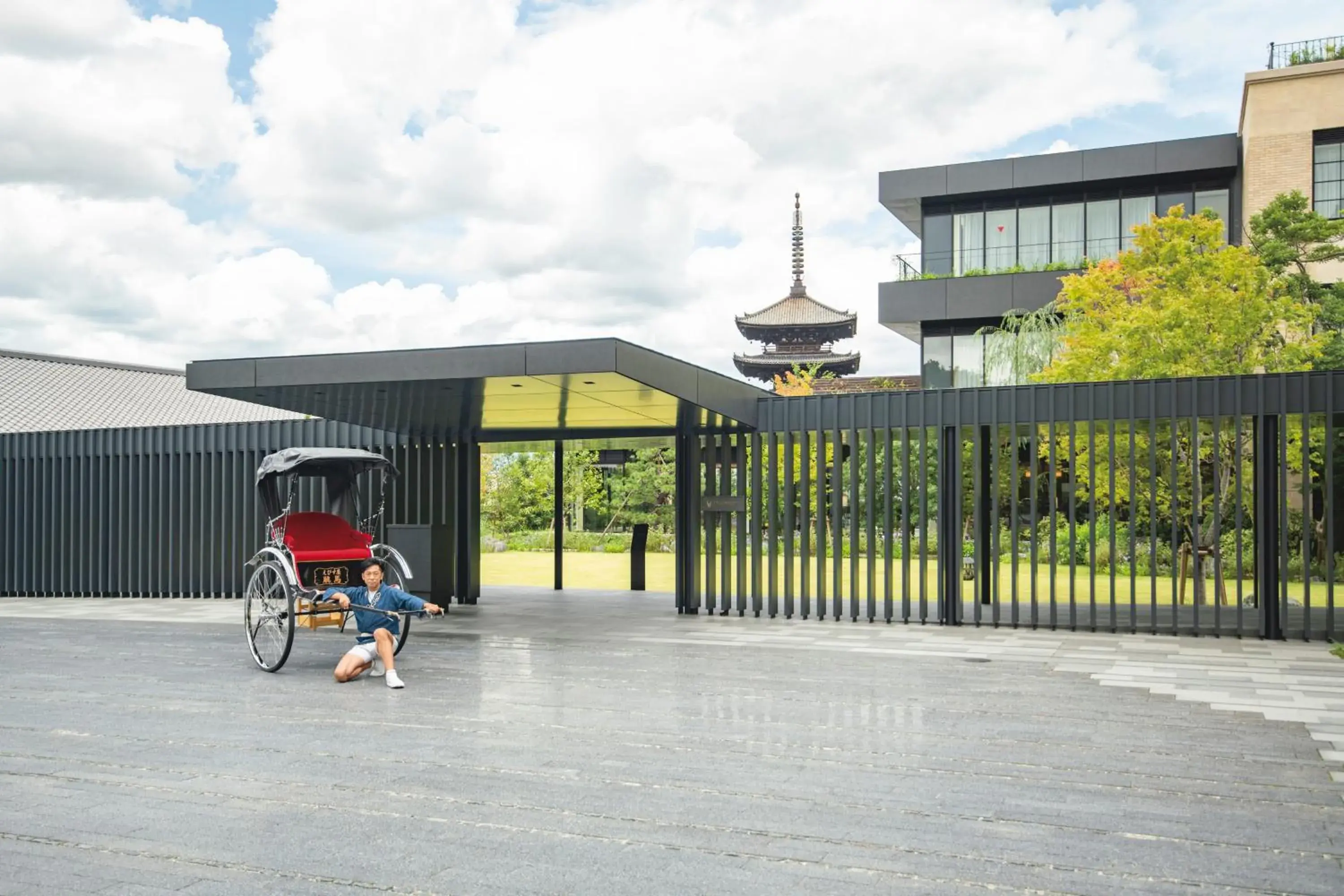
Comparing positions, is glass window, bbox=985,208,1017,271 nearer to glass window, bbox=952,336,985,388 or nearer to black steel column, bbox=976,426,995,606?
glass window, bbox=952,336,985,388

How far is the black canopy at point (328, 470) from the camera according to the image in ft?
41.6

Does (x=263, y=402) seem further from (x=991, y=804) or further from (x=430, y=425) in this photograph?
(x=991, y=804)

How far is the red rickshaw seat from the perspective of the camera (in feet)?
39.9

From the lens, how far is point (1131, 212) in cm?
3569

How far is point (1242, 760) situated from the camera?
717 centimetres

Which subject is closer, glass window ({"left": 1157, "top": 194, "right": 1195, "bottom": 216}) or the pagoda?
glass window ({"left": 1157, "top": 194, "right": 1195, "bottom": 216})

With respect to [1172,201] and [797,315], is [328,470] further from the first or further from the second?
[797,315]

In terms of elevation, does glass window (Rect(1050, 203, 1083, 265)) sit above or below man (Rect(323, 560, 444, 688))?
above

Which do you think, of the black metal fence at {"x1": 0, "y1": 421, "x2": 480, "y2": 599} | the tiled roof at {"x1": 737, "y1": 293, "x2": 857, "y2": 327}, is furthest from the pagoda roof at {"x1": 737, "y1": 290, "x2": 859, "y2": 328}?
the black metal fence at {"x1": 0, "y1": 421, "x2": 480, "y2": 599}

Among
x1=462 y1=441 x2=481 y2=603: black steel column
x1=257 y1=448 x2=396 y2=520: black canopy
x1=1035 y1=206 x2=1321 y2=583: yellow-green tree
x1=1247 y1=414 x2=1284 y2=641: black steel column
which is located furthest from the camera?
x1=1035 y1=206 x2=1321 y2=583: yellow-green tree

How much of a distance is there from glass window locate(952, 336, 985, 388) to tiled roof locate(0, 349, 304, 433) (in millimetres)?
20402

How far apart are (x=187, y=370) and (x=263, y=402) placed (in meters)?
2.27

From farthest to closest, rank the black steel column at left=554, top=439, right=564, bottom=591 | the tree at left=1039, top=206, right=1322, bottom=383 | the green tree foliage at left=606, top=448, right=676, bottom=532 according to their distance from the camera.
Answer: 1. the green tree foliage at left=606, top=448, right=676, bottom=532
2. the tree at left=1039, top=206, right=1322, bottom=383
3. the black steel column at left=554, top=439, right=564, bottom=591

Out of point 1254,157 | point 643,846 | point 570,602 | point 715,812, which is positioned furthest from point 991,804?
point 1254,157
